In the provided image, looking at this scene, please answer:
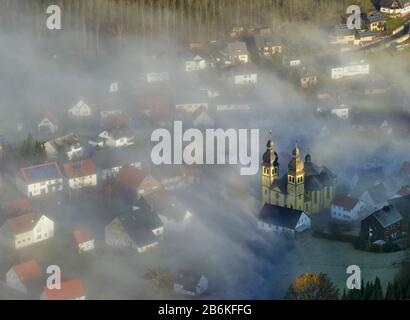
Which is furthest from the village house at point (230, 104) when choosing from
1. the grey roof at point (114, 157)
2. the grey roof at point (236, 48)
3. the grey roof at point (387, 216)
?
the grey roof at point (387, 216)

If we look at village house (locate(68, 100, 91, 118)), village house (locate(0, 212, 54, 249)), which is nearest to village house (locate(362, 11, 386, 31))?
village house (locate(68, 100, 91, 118))

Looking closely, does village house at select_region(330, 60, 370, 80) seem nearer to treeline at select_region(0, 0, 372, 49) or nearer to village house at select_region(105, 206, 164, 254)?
treeline at select_region(0, 0, 372, 49)

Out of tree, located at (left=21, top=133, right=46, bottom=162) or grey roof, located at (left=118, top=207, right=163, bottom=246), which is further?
tree, located at (left=21, top=133, right=46, bottom=162)

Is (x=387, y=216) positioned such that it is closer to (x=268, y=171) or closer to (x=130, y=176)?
(x=268, y=171)

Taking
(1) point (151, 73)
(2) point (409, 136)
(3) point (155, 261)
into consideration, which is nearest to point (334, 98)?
(2) point (409, 136)

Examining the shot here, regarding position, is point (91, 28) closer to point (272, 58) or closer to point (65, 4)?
point (65, 4)

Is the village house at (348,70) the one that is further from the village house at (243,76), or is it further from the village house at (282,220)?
the village house at (282,220)

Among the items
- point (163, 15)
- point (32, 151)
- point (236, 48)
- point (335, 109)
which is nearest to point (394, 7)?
point (236, 48)
